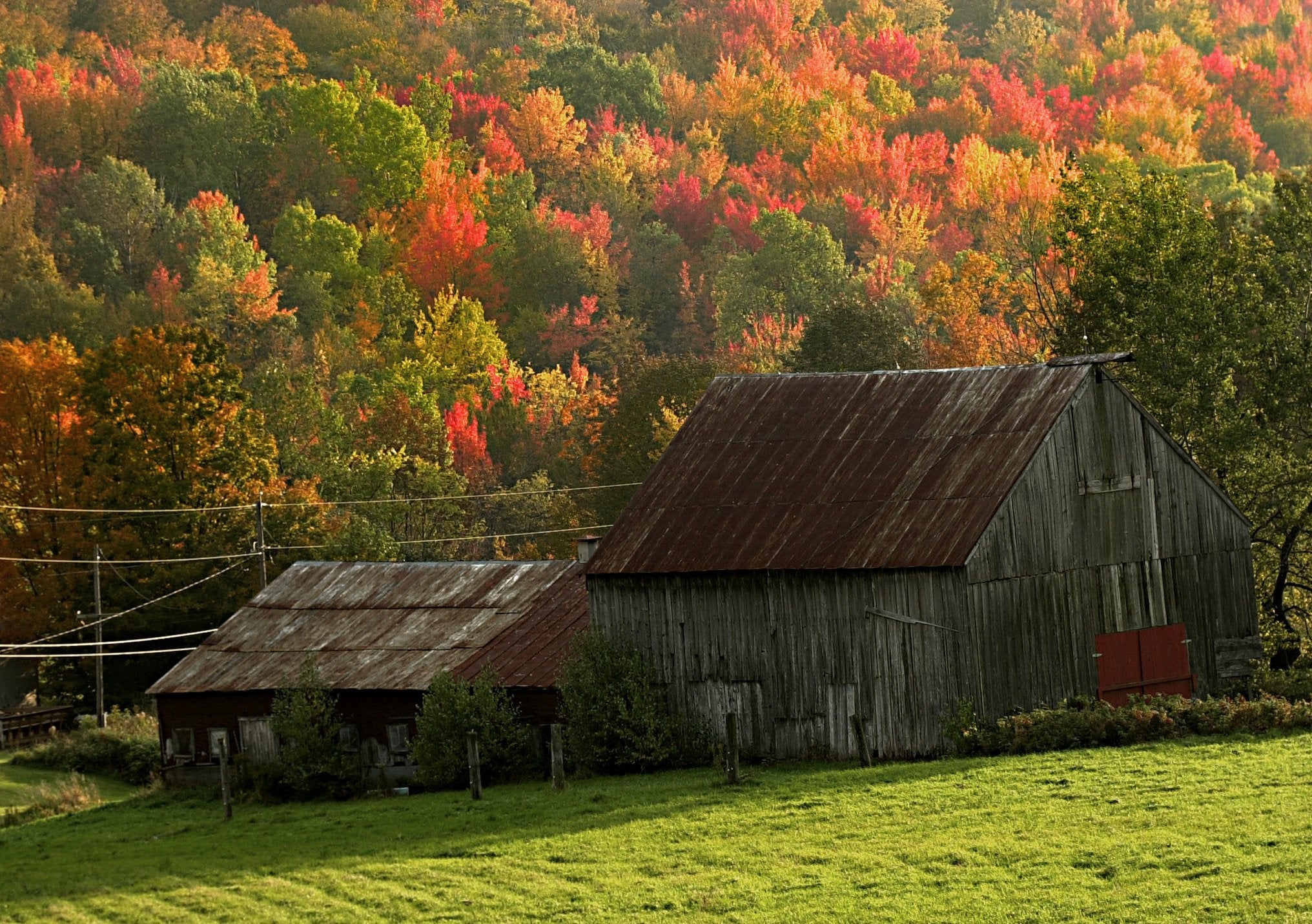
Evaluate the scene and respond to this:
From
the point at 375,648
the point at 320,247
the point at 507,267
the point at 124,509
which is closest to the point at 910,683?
the point at 375,648

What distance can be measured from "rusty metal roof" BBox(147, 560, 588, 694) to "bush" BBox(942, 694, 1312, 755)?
10345 millimetres

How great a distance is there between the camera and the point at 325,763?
4112 cm

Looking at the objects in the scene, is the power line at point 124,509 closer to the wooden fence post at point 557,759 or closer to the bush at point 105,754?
the bush at point 105,754

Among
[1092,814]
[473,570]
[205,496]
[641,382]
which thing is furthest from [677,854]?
[641,382]

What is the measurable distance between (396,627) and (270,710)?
3472 mm

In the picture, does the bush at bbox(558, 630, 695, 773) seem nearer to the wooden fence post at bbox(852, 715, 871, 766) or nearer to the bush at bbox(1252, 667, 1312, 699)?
the wooden fence post at bbox(852, 715, 871, 766)

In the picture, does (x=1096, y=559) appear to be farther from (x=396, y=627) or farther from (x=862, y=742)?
(x=396, y=627)

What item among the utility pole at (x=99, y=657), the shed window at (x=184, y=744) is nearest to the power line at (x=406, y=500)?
the utility pole at (x=99, y=657)

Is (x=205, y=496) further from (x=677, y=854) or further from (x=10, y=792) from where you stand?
(x=677, y=854)

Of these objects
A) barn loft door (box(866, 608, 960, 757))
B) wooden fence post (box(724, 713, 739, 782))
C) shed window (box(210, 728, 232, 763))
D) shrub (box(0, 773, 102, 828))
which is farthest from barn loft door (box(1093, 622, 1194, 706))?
shrub (box(0, 773, 102, 828))

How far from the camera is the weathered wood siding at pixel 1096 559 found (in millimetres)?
35344

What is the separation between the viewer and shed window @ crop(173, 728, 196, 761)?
45.8m

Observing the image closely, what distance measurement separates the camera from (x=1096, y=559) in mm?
37562

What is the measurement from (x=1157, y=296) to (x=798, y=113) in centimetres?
13624
